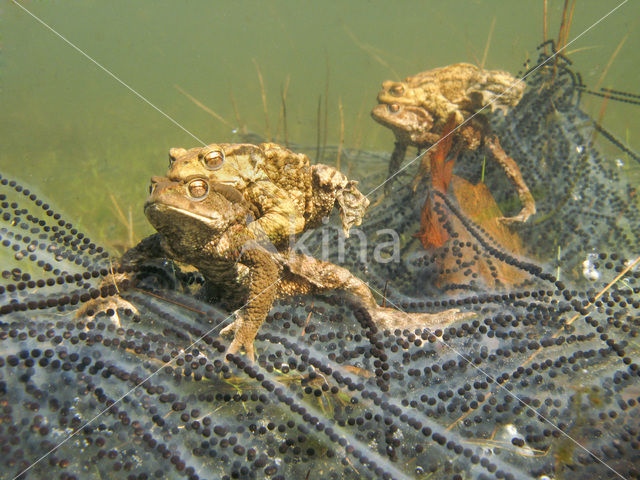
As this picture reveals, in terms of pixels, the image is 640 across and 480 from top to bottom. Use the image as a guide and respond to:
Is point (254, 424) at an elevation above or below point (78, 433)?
above

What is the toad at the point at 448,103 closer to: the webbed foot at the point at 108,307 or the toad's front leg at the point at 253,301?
the toad's front leg at the point at 253,301

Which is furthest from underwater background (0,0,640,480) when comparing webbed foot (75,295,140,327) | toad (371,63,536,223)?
toad (371,63,536,223)

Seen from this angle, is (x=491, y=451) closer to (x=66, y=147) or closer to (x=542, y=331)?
(x=542, y=331)

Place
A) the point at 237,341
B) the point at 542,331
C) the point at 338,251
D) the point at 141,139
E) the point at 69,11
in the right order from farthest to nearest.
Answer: the point at 69,11 < the point at 141,139 < the point at 338,251 < the point at 542,331 < the point at 237,341

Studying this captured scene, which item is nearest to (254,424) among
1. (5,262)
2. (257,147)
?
(257,147)

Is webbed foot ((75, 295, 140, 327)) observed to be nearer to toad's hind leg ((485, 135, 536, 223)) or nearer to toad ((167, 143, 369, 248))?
toad ((167, 143, 369, 248))

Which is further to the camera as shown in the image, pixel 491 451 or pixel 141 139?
pixel 141 139

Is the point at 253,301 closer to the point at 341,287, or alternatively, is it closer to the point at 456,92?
the point at 341,287

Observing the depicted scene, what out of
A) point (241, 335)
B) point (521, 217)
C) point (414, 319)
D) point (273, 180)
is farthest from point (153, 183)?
point (521, 217)
